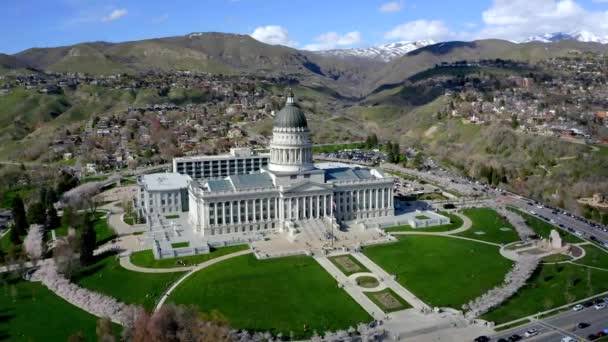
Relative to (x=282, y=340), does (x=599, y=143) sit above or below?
Answer: above

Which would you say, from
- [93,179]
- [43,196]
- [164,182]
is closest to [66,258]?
[164,182]

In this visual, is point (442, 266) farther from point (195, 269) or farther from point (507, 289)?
point (195, 269)

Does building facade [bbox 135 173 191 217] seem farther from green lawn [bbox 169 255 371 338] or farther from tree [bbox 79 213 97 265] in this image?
green lawn [bbox 169 255 371 338]

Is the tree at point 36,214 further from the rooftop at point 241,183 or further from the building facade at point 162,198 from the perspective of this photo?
the rooftop at point 241,183

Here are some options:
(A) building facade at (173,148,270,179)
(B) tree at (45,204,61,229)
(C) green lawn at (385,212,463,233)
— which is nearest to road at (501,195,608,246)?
(C) green lawn at (385,212,463,233)

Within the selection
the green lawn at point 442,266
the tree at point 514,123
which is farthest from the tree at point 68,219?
the tree at point 514,123

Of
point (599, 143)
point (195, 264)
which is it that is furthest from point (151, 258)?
point (599, 143)

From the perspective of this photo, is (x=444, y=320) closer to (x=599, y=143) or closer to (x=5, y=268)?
(x=5, y=268)

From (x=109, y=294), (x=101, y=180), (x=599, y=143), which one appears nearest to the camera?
(x=109, y=294)
